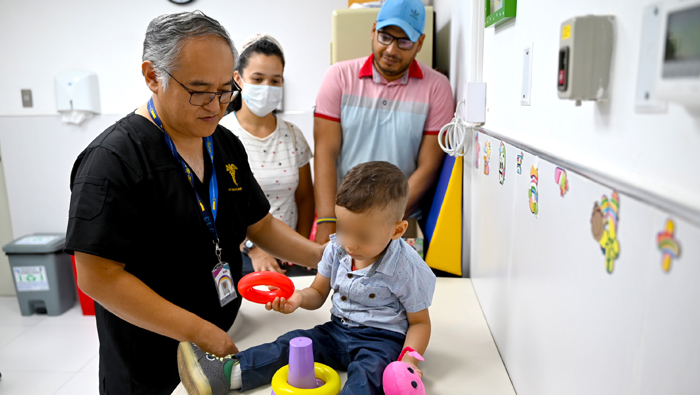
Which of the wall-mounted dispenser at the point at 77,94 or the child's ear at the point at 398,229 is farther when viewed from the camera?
the wall-mounted dispenser at the point at 77,94

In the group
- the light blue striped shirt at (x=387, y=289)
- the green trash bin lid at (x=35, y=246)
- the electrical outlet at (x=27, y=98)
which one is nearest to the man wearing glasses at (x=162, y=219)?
the light blue striped shirt at (x=387, y=289)

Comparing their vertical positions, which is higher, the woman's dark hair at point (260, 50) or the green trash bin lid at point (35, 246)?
the woman's dark hair at point (260, 50)

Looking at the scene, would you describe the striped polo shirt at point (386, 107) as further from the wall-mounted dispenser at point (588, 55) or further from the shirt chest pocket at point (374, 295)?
the wall-mounted dispenser at point (588, 55)

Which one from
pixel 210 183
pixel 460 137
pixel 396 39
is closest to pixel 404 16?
pixel 396 39

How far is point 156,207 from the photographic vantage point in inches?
48.2

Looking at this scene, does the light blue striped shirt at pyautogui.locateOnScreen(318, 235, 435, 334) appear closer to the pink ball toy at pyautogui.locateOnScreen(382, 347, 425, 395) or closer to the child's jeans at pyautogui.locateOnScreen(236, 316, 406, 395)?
the child's jeans at pyautogui.locateOnScreen(236, 316, 406, 395)

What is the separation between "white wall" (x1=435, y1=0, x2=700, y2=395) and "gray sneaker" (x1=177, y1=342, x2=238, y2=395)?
2.23ft

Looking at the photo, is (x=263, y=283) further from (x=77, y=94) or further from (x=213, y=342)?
(x=77, y=94)

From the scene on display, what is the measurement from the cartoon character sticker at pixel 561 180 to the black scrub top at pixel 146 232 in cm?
88

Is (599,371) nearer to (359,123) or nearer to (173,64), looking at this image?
(173,64)

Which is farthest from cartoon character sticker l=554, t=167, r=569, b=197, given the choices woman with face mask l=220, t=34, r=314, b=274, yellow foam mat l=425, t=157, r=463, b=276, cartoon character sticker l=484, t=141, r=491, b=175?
woman with face mask l=220, t=34, r=314, b=274

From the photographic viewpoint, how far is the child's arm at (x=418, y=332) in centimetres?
117

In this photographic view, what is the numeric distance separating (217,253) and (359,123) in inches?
43.2

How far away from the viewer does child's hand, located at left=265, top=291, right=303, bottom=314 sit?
4.05ft
